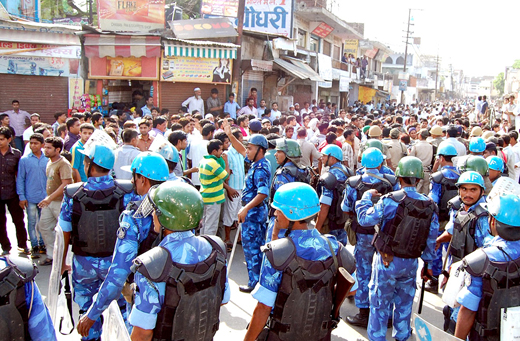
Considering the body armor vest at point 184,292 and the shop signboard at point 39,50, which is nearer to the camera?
the body armor vest at point 184,292

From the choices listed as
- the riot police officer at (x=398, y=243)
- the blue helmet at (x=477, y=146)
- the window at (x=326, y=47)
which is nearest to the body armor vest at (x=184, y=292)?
the riot police officer at (x=398, y=243)

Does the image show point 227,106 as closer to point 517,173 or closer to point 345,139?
point 345,139

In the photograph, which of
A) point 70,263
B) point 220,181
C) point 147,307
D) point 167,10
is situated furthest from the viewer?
point 167,10

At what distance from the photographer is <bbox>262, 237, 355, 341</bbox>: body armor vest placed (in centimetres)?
249

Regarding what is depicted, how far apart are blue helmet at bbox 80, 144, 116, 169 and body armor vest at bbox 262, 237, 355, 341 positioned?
5.37 feet

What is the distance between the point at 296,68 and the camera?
59.7 feet

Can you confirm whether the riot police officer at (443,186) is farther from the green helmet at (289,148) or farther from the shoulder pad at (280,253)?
the shoulder pad at (280,253)

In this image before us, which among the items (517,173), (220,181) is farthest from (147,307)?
(517,173)


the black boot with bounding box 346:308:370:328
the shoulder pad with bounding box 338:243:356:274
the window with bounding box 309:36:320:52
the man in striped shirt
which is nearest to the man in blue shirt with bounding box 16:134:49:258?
the man in striped shirt

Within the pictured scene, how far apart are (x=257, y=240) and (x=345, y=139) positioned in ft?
13.5

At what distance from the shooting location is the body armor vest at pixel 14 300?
198cm

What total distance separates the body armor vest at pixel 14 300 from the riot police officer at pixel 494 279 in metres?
2.40

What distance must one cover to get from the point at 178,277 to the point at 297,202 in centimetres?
81

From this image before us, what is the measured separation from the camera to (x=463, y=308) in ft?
9.03
